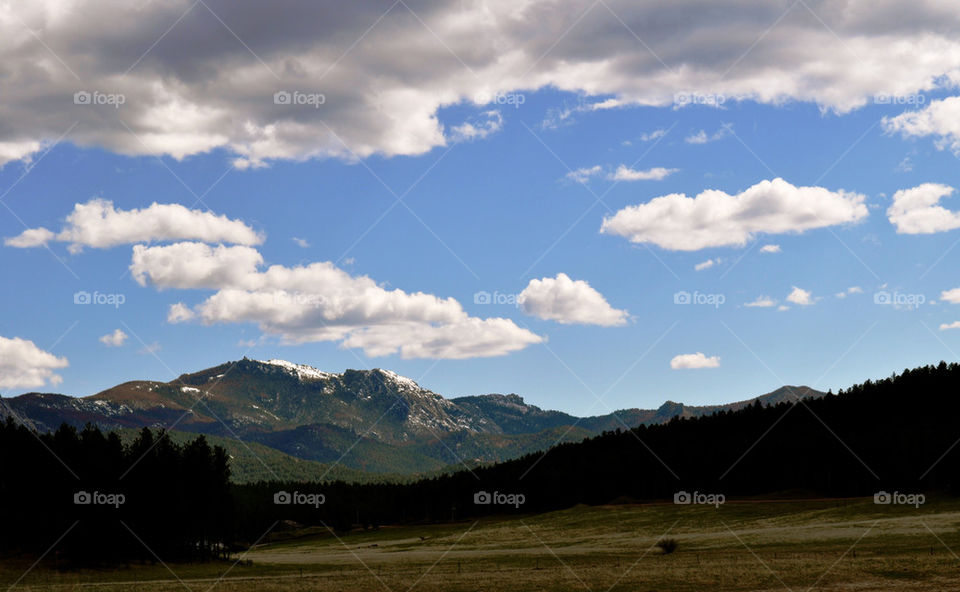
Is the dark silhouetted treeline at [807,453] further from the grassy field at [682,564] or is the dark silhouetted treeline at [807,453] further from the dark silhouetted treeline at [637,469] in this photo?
the grassy field at [682,564]

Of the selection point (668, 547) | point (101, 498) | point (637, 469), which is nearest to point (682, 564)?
point (668, 547)

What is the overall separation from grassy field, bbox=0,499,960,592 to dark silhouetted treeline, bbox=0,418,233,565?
4452 millimetres

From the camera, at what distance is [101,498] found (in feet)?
271

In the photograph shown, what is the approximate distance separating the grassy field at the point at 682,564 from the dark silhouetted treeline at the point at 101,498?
175 inches

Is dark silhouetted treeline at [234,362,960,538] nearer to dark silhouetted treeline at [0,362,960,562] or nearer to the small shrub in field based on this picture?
dark silhouetted treeline at [0,362,960,562]

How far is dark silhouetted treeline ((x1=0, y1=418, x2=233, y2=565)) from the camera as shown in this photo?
80.2 m

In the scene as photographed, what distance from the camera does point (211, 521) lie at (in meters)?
97.8

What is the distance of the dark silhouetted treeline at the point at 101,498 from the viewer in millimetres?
80188

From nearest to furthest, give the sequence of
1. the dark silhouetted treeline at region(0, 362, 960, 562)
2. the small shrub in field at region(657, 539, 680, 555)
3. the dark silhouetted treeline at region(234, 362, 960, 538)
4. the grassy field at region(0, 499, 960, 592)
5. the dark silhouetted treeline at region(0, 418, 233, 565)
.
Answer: the grassy field at region(0, 499, 960, 592)
the small shrub in field at region(657, 539, 680, 555)
the dark silhouetted treeline at region(0, 418, 233, 565)
the dark silhouetted treeline at region(0, 362, 960, 562)
the dark silhouetted treeline at region(234, 362, 960, 538)

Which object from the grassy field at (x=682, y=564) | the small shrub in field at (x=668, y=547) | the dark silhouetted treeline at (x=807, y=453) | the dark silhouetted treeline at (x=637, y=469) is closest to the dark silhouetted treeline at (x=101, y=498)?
the dark silhouetted treeline at (x=637, y=469)

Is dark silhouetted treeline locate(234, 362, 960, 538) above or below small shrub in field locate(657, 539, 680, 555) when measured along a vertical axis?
above

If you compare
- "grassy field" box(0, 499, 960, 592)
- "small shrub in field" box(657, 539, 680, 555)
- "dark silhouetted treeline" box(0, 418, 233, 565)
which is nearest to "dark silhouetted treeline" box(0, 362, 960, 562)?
"dark silhouetted treeline" box(0, 418, 233, 565)

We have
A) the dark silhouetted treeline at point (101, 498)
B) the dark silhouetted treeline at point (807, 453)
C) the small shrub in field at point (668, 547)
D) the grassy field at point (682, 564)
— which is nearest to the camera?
the grassy field at point (682, 564)

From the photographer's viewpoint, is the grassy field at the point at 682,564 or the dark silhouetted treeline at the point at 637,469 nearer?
the grassy field at the point at 682,564
